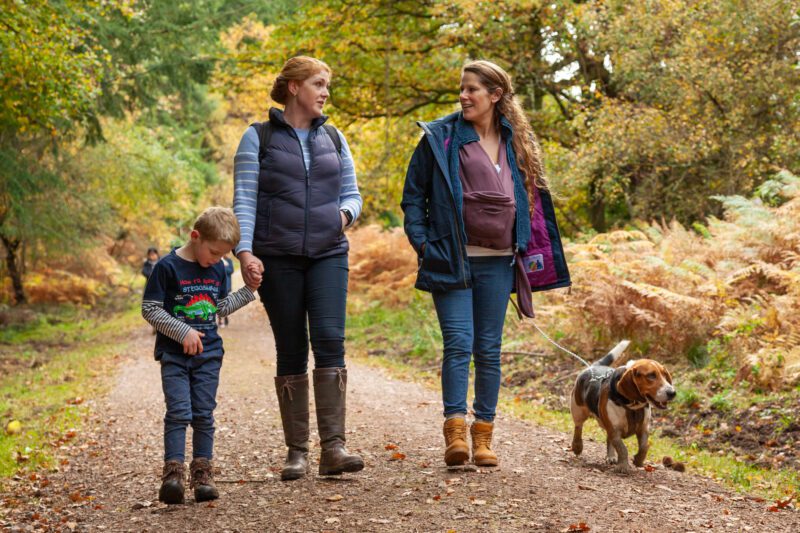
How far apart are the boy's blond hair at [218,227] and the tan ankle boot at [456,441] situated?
1658 millimetres

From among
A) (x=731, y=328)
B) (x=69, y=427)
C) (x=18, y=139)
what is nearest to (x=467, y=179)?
(x=731, y=328)

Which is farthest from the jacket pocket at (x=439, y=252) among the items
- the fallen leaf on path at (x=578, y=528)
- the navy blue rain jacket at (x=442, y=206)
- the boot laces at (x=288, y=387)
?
the fallen leaf on path at (x=578, y=528)

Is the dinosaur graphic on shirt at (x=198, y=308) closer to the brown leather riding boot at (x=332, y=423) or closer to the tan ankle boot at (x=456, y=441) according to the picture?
the brown leather riding boot at (x=332, y=423)

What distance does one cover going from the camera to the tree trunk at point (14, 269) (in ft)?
73.6

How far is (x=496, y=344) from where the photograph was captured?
537cm

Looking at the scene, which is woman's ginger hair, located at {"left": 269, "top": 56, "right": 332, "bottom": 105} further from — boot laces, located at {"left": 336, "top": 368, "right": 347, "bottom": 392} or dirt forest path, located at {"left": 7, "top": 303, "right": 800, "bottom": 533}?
dirt forest path, located at {"left": 7, "top": 303, "right": 800, "bottom": 533}

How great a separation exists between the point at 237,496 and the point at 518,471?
1.73m

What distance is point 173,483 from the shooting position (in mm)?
4852

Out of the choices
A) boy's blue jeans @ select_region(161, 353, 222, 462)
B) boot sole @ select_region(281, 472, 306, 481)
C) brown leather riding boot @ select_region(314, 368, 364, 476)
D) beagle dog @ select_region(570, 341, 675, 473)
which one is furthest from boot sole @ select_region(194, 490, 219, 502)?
beagle dog @ select_region(570, 341, 675, 473)

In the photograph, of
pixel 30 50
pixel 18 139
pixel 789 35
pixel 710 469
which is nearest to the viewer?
pixel 710 469

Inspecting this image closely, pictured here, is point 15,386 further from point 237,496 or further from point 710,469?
point 710,469

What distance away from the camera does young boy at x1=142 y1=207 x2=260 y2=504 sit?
4.84 metres

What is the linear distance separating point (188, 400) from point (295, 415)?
70 cm

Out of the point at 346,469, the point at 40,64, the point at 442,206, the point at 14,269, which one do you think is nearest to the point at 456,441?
the point at 346,469
